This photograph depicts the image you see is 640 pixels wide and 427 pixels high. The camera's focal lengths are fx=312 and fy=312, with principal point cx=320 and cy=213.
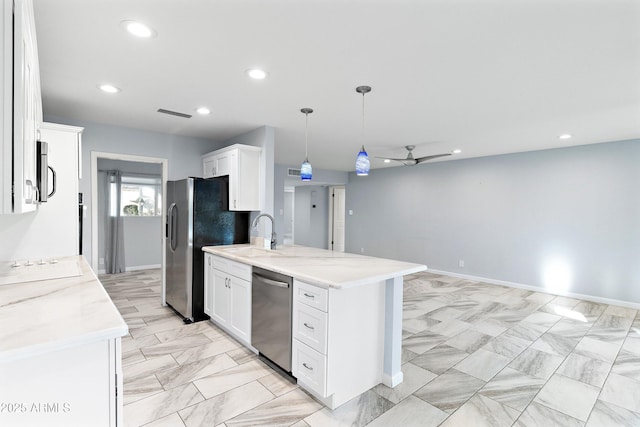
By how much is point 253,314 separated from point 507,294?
4.40 meters

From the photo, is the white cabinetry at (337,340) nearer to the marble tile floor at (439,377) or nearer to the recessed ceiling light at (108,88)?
the marble tile floor at (439,377)

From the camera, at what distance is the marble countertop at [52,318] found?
102cm

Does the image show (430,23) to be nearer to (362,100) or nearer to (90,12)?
(362,100)

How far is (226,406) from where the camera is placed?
213 centimetres

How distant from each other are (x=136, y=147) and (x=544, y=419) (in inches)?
193

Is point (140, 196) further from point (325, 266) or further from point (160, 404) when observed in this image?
point (325, 266)

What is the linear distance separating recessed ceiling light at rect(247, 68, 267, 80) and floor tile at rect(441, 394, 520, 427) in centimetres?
275

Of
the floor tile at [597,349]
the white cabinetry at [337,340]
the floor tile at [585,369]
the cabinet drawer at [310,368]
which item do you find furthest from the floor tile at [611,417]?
the cabinet drawer at [310,368]

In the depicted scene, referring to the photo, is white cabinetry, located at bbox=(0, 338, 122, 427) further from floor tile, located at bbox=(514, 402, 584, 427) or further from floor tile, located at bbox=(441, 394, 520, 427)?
floor tile, located at bbox=(514, 402, 584, 427)

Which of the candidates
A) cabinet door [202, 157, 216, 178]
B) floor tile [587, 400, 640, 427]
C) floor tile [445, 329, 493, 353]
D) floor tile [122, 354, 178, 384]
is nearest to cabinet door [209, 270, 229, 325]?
floor tile [122, 354, 178, 384]

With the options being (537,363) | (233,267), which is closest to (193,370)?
(233,267)

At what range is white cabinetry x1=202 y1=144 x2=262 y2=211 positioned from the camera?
148 inches

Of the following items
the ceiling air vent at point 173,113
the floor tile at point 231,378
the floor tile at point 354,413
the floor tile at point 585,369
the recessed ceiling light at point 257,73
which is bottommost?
the floor tile at point 585,369

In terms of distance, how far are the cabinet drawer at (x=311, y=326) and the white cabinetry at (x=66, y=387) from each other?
1164 millimetres
